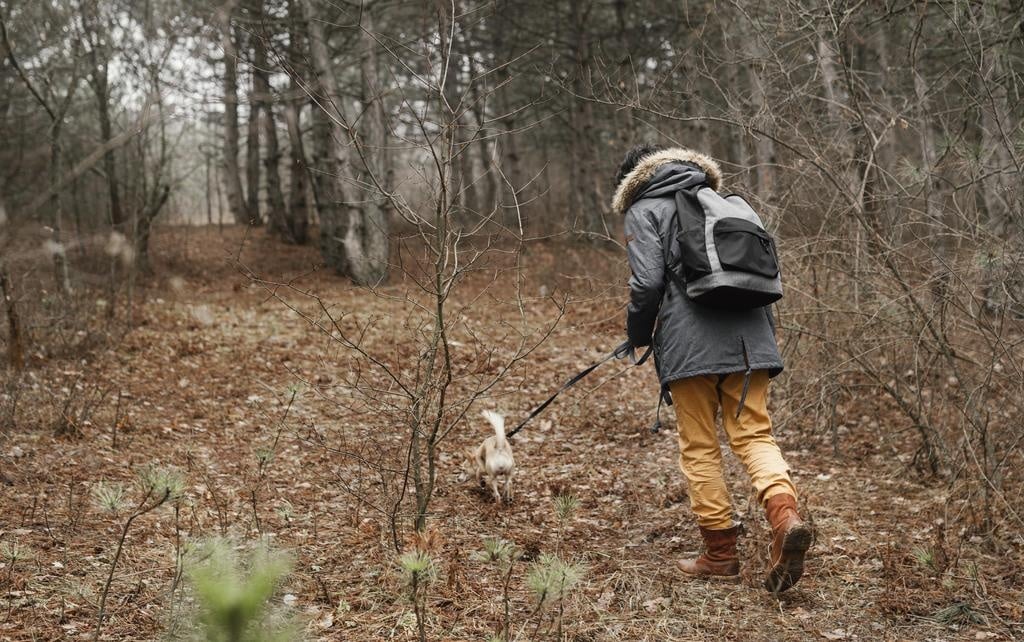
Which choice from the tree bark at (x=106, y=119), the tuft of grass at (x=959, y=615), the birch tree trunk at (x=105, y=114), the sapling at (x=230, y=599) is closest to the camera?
the sapling at (x=230, y=599)

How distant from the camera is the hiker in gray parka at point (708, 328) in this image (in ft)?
13.1

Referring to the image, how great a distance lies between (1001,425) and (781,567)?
2493 mm

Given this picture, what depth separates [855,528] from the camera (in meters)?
4.92

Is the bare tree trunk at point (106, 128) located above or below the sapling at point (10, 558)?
above

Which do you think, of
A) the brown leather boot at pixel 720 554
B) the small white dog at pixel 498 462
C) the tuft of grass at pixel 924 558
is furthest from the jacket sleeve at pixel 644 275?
the tuft of grass at pixel 924 558

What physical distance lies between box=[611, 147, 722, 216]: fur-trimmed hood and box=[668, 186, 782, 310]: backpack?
363 millimetres

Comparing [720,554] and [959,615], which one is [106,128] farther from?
[959,615]

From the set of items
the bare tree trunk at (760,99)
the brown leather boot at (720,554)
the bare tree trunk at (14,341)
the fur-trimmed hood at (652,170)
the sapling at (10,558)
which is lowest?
the brown leather boot at (720,554)

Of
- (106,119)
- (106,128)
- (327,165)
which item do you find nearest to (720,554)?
(106,119)

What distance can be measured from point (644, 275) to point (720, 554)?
1518mm

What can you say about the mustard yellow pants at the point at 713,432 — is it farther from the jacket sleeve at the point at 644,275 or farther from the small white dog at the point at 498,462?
the small white dog at the point at 498,462

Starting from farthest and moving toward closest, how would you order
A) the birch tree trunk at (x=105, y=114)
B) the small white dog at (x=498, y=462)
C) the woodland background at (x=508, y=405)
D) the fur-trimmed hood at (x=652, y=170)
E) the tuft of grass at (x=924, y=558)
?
the birch tree trunk at (x=105, y=114)
the small white dog at (x=498, y=462)
the fur-trimmed hood at (x=652, y=170)
the tuft of grass at (x=924, y=558)
the woodland background at (x=508, y=405)

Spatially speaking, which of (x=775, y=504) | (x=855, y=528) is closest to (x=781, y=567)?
(x=775, y=504)

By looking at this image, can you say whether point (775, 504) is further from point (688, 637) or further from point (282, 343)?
point (282, 343)
